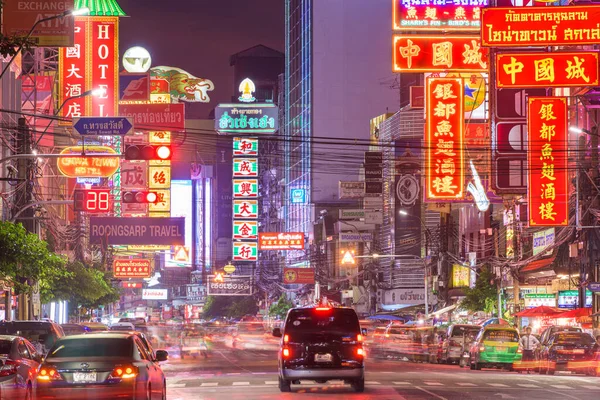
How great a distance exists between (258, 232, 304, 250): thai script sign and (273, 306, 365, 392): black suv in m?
74.4

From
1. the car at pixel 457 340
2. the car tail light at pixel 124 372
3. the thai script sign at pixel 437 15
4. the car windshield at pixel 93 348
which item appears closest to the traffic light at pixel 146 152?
the car windshield at pixel 93 348

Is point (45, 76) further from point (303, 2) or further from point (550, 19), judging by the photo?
point (303, 2)

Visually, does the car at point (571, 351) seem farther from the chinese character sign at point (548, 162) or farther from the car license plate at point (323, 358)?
the car license plate at point (323, 358)

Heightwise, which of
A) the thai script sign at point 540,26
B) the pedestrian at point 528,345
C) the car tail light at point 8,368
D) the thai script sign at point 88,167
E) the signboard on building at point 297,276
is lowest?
the pedestrian at point 528,345

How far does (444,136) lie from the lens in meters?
50.1

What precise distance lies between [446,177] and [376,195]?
5682cm

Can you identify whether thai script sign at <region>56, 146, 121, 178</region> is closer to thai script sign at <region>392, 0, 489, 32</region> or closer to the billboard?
the billboard

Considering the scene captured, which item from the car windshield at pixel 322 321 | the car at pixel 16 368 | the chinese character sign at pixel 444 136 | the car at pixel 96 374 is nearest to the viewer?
the car at pixel 96 374

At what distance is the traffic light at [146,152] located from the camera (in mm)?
30078

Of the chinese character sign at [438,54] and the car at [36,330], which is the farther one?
the chinese character sign at [438,54]

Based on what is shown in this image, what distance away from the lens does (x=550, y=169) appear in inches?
1860

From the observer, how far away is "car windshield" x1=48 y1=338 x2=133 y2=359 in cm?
1878

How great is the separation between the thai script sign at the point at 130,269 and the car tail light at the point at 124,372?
243 feet

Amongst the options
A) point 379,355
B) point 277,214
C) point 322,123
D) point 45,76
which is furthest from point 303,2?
point 379,355
